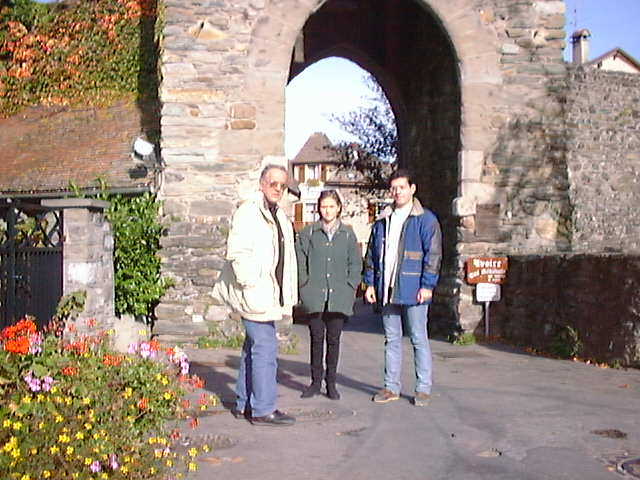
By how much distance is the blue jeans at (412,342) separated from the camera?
6141 millimetres

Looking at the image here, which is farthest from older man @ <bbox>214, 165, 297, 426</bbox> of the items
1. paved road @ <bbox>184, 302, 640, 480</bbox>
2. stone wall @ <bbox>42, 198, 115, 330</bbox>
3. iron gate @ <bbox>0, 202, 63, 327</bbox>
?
stone wall @ <bbox>42, 198, 115, 330</bbox>

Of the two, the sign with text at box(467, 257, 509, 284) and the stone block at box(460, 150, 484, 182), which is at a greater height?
the stone block at box(460, 150, 484, 182)

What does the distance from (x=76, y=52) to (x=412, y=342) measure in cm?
1113

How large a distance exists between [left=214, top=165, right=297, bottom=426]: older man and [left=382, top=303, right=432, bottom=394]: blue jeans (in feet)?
3.26

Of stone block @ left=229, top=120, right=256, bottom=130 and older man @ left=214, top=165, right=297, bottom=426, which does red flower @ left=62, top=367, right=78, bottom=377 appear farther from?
stone block @ left=229, top=120, right=256, bottom=130

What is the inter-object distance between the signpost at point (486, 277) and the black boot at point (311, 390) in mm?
4149

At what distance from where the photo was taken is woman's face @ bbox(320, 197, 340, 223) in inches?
252

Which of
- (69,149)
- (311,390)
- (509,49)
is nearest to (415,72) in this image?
(509,49)

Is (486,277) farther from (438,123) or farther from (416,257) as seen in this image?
(416,257)

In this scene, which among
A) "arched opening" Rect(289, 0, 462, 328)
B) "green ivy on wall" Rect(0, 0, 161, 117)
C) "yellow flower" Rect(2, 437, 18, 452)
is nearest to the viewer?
"yellow flower" Rect(2, 437, 18, 452)

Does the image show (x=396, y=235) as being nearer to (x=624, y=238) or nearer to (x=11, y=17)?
(x=624, y=238)

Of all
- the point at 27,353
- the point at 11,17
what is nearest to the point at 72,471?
the point at 27,353

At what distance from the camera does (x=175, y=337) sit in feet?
31.1

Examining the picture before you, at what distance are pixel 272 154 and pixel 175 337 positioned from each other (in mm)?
2478
